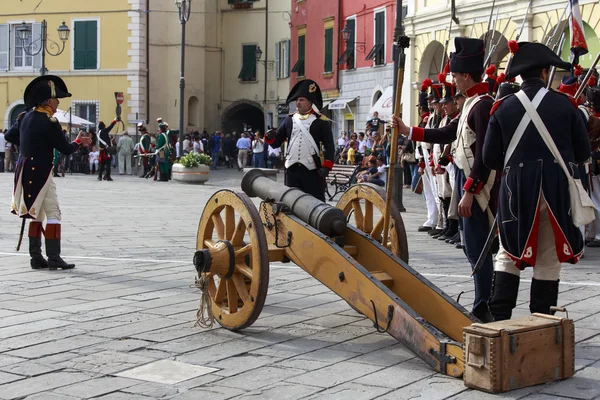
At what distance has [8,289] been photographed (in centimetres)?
888

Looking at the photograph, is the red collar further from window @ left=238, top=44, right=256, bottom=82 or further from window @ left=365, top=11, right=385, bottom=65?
window @ left=238, top=44, right=256, bottom=82

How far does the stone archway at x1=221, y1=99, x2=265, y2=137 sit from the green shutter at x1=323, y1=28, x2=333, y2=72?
8.27 m

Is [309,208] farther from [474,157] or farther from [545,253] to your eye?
[545,253]

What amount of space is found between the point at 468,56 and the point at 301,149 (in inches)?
136

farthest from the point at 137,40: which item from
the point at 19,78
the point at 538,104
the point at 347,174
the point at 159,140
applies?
the point at 538,104

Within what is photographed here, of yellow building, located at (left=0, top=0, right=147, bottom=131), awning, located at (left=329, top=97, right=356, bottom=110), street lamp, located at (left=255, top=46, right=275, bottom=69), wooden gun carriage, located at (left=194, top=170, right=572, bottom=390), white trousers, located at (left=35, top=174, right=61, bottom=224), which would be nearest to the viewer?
wooden gun carriage, located at (left=194, top=170, right=572, bottom=390)

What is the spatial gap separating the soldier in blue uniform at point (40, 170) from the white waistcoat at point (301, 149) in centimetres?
222

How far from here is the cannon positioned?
5992 millimetres

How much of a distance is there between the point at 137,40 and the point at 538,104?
1657 inches

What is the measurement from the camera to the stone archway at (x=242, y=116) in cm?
5138

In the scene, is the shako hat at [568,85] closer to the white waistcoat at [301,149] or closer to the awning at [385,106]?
the white waistcoat at [301,149]

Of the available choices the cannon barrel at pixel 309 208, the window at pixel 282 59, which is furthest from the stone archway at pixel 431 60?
the cannon barrel at pixel 309 208

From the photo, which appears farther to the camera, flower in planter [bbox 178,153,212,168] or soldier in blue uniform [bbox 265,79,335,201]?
flower in planter [bbox 178,153,212,168]

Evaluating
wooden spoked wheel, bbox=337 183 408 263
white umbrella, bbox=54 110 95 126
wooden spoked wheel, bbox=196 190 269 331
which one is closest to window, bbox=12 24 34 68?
white umbrella, bbox=54 110 95 126
